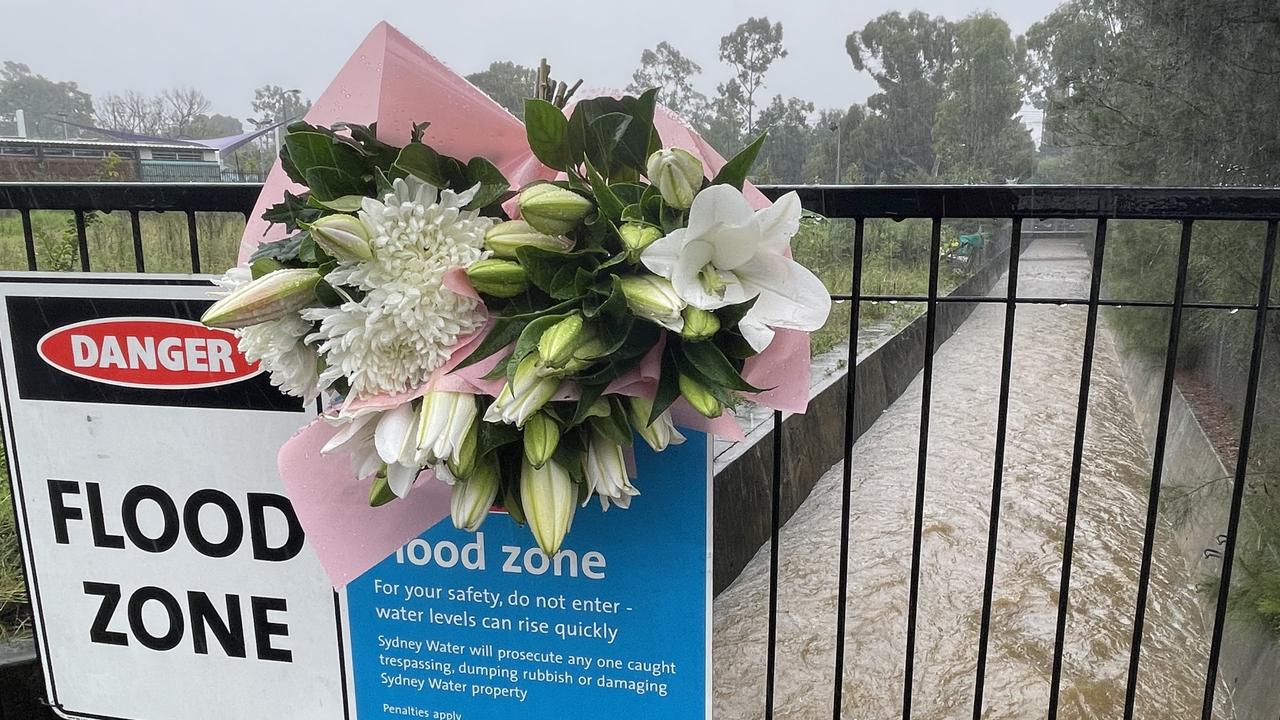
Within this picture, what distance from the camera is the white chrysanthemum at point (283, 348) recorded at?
876mm

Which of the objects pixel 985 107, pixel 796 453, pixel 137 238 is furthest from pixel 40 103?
pixel 985 107

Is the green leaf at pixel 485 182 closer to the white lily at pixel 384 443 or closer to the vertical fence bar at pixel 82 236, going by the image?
the white lily at pixel 384 443

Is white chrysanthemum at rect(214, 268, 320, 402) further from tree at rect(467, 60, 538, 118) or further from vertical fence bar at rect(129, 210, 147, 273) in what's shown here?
vertical fence bar at rect(129, 210, 147, 273)

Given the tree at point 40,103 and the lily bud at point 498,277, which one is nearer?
the lily bud at point 498,277

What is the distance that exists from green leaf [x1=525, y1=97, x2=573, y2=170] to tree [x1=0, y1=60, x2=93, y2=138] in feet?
10.5

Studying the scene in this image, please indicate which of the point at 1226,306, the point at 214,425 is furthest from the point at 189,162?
the point at 1226,306

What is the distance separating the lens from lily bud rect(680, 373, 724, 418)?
0.77 metres

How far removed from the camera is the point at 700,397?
774 mm

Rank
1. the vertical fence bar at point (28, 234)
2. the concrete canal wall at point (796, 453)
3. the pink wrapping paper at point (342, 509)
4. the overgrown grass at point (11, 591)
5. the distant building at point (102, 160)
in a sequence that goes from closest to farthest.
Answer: the pink wrapping paper at point (342, 509) < the vertical fence bar at point (28, 234) < the overgrown grass at point (11, 591) < the distant building at point (102, 160) < the concrete canal wall at point (796, 453)

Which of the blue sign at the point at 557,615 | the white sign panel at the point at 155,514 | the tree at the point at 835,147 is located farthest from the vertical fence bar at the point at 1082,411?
the tree at the point at 835,147

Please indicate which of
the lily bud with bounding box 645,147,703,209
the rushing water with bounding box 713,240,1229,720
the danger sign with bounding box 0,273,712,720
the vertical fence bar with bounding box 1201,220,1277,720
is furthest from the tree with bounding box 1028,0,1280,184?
the lily bud with bounding box 645,147,703,209

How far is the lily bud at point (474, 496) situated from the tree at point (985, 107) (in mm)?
10988

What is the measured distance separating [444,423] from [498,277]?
0.14 meters

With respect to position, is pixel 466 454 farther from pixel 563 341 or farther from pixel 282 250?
pixel 282 250
